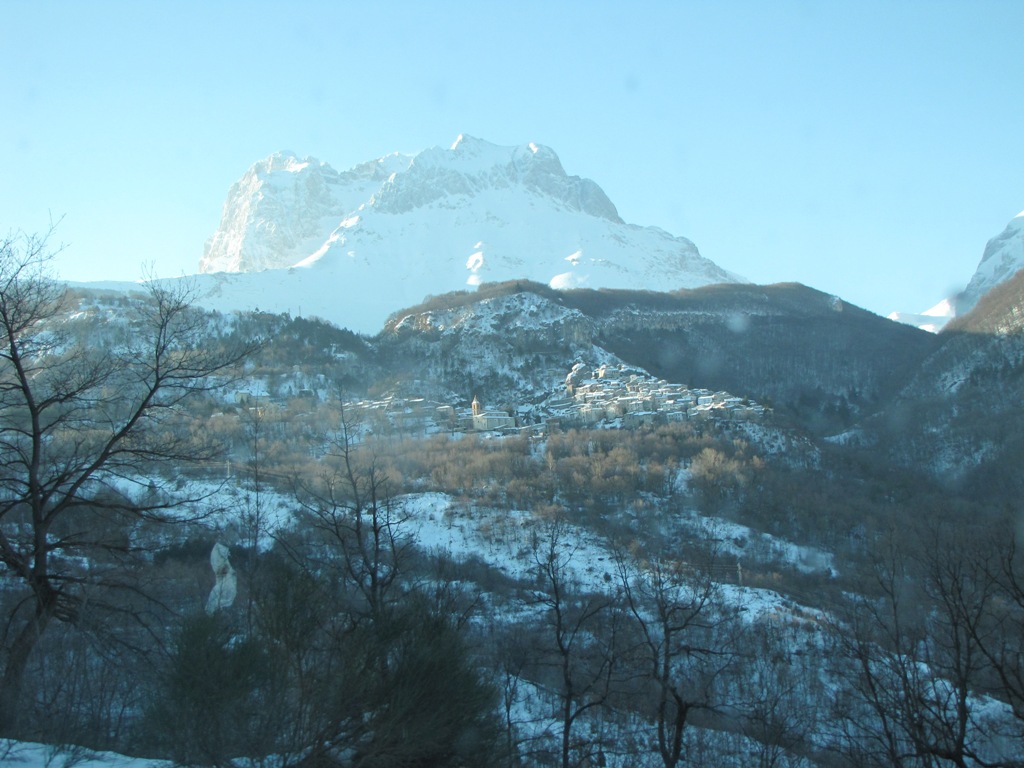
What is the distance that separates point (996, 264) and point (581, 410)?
5892 inches

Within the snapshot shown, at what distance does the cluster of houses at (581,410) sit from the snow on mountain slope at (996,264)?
114m

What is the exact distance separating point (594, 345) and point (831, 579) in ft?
175

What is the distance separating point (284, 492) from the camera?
3816cm

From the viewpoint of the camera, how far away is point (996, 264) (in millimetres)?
179375

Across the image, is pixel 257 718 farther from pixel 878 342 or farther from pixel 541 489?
pixel 878 342

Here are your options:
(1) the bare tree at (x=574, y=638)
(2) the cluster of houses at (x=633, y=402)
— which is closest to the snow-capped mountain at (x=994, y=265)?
(2) the cluster of houses at (x=633, y=402)

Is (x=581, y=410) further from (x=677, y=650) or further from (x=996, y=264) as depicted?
(x=996, y=264)

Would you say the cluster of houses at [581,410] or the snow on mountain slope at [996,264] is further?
the snow on mountain slope at [996,264]

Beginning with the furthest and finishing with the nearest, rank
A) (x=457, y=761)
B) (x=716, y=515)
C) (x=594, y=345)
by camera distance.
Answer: (x=594, y=345)
(x=716, y=515)
(x=457, y=761)

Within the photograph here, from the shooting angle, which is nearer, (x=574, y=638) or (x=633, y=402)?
(x=574, y=638)

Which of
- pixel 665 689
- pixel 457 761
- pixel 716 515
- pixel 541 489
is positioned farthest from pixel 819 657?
pixel 541 489

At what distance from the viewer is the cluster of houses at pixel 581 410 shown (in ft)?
206

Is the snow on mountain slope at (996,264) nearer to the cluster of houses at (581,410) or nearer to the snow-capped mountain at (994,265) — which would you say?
the snow-capped mountain at (994,265)

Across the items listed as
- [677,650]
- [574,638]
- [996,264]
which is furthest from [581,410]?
[996,264]
